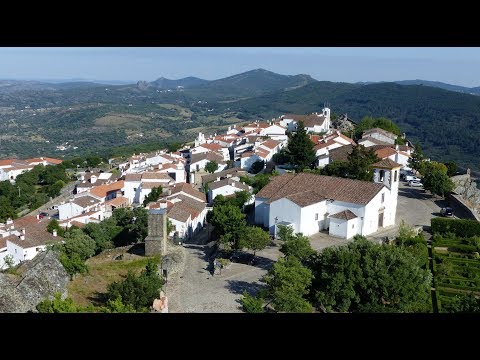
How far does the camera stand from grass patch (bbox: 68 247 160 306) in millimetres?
14336

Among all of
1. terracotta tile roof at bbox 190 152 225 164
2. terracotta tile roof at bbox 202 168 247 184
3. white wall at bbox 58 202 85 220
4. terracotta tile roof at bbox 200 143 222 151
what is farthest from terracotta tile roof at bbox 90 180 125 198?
terracotta tile roof at bbox 200 143 222 151

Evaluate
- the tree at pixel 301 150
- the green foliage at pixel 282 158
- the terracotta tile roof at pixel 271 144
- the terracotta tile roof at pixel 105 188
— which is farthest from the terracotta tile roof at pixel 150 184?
the tree at pixel 301 150

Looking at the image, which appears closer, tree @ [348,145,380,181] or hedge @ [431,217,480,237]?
hedge @ [431,217,480,237]

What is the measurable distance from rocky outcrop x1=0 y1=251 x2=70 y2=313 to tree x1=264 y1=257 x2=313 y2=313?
570 cm

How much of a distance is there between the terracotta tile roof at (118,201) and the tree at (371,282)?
1847 cm

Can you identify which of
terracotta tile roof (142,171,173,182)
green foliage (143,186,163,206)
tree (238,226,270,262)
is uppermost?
tree (238,226,270,262)

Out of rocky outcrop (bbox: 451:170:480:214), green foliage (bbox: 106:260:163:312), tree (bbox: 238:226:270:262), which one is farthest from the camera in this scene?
rocky outcrop (bbox: 451:170:480:214)

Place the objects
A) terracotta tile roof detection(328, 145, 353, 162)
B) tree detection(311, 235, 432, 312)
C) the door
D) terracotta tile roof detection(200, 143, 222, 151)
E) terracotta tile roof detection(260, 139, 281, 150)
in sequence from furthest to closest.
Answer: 1. terracotta tile roof detection(200, 143, 222, 151)
2. terracotta tile roof detection(260, 139, 281, 150)
3. terracotta tile roof detection(328, 145, 353, 162)
4. the door
5. tree detection(311, 235, 432, 312)

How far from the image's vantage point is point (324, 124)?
40.8 metres

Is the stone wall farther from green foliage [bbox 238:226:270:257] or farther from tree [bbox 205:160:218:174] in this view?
tree [bbox 205:160:218:174]

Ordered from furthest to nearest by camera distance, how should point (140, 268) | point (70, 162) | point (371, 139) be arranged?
1. point (70, 162)
2. point (371, 139)
3. point (140, 268)
